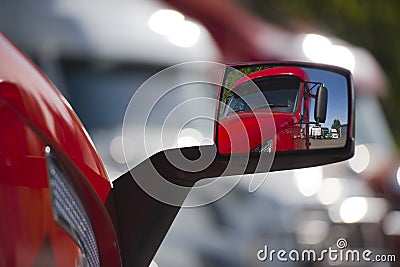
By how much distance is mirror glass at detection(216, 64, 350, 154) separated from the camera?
1383 millimetres

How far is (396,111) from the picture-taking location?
2496 millimetres

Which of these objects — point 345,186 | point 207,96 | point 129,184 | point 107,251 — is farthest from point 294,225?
point 107,251

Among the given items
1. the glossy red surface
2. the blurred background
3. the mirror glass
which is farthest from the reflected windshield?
the glossy red surface

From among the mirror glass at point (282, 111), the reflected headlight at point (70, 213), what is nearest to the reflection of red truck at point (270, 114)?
the mirror glass at point (282, 111)

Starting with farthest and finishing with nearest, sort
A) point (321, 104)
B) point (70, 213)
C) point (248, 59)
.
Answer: point (248, 59), point (321, 104), point (70, 213)

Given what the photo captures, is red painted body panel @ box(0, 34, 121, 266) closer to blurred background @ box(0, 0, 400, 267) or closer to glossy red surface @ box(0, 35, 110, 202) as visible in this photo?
glossy red surface @ box(0, 35, 110, 202)

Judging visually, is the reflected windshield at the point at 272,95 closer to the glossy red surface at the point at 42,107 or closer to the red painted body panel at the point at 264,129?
the red painted body panel at the point at 264,129

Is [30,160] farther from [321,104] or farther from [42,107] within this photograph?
[321,104]

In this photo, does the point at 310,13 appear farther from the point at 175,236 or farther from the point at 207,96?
the point at 175,236

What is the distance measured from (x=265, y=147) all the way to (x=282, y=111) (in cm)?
9

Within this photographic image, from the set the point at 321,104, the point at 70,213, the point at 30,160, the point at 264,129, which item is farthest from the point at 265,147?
the point at 30,160

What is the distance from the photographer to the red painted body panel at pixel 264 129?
4.46 feet

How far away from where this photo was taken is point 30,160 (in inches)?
34.1

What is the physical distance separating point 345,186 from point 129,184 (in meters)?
0.86
